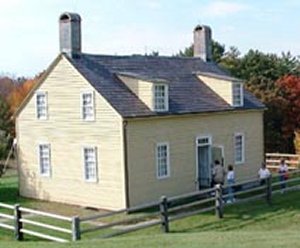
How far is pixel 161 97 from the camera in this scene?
2577cm

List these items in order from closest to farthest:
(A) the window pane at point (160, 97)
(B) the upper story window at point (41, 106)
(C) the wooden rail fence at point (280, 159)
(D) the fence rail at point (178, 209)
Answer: (D) the fence rail at point (178, 209), (A) the window pane at point (160, 97), (B) the upper story window at point (41, 106), (C) the wooden rail fence at point (280, 159)

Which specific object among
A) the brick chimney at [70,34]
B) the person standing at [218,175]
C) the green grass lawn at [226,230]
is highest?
the brick chimney at [70,34]

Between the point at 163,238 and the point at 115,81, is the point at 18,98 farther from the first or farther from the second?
the point at 163,238

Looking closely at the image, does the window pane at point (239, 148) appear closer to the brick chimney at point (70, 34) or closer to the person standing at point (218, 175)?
the person standing at point (218, 175)

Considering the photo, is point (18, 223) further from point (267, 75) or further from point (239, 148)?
point (267, 75)

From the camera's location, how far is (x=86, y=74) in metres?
25.5

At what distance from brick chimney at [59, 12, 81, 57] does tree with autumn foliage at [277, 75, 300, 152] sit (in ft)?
65.4

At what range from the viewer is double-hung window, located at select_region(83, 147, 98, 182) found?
25.3m

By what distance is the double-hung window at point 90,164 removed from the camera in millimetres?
25312

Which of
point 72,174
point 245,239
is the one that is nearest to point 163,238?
point 245,239

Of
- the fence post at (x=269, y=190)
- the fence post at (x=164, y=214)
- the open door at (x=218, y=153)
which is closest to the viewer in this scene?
the fence post at (x=164, y=214)

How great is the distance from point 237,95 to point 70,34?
860 cm

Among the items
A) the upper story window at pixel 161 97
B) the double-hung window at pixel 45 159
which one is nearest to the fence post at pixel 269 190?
the upper story window at pixel 161 97

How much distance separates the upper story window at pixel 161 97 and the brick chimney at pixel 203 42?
7.33 metres
